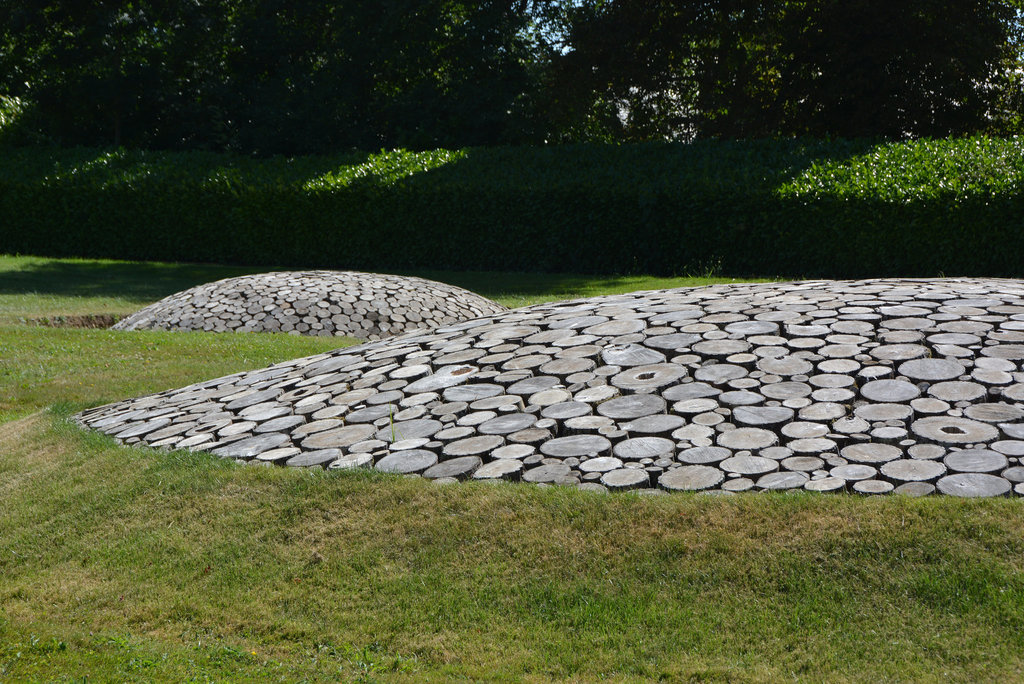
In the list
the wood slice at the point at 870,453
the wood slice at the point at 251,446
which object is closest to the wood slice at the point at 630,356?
the wood slice at the point at 870,453

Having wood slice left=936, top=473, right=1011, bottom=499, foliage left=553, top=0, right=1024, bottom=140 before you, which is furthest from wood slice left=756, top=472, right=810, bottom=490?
foliage left=553, top=0, right=1024, bottom=140

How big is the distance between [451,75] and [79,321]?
1291cm

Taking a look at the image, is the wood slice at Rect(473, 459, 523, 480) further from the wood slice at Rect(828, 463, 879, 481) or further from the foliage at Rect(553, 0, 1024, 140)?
the foliage at Rect(553, 0, 1024, 140)

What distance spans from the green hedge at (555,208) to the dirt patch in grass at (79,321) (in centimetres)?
549

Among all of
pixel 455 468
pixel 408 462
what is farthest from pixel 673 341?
pixel 408 462

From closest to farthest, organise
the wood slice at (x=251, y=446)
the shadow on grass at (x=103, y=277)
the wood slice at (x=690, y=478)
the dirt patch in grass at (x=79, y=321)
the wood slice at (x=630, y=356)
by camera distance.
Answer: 1. the wood slice at (x=690, y=478)
2. the wood slice at (x=251, y=446)
3. the wood slice at (x=630, y=356)
4. the dirt patch in grass at (x=79, y=321)
5. the shadow on grass at (x=103, y=277)

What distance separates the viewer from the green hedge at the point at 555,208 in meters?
13.0

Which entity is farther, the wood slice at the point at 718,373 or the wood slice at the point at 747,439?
the wood slice at the point at 718,373

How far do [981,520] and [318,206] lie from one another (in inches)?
574

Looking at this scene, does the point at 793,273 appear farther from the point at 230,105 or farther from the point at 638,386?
the point at 230,105

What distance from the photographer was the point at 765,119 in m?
21.7

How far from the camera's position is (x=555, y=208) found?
1548 centimetres

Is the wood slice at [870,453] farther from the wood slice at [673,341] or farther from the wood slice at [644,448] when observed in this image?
the wood slice at [673,341]

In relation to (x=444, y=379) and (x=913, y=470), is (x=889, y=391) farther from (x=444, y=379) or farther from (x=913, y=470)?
(x=444, y=379)
